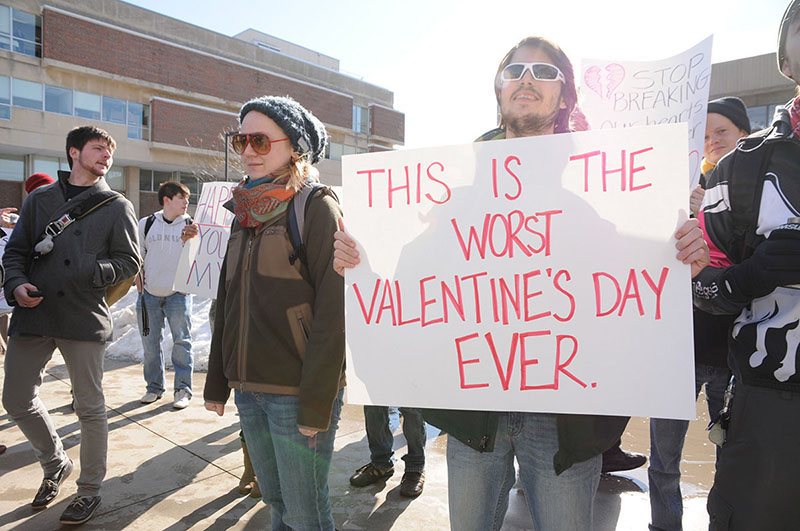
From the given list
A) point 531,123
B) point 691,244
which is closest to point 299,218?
point 531,123

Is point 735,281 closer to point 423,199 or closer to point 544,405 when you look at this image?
point 544,405

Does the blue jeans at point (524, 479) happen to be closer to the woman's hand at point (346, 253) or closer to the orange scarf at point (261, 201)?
the woman's hand at point (346, 253)

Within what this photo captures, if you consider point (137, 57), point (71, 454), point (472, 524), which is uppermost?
point (137, 57)

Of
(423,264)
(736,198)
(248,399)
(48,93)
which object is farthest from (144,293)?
(48,93)

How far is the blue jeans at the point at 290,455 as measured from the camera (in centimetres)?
194

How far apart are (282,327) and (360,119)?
38617 millimetres

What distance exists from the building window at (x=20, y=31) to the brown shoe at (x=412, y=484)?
2832 cm

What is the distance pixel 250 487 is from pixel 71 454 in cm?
167

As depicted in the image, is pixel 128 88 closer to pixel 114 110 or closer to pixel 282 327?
pixel 114 110

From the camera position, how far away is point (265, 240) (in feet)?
6.68

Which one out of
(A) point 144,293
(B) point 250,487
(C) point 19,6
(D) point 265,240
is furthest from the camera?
(C) point 19,6

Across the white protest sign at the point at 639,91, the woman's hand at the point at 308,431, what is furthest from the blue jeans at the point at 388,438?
the white protest sign at the point at 639,91

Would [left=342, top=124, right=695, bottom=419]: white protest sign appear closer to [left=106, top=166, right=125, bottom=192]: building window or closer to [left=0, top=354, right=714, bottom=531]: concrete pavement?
[left=0, top=354, right=714, bottom=531]: concrete pavement

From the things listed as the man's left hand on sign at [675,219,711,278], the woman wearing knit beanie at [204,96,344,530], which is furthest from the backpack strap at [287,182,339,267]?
the man's left hand on sign at [675,219,711,278]
